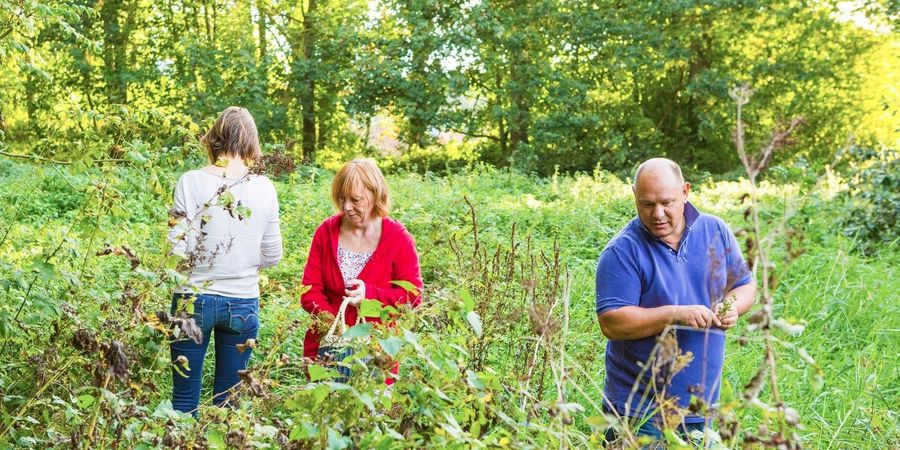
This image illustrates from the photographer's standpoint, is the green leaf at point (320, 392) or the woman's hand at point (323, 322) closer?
the green leaf at point (320, 392)

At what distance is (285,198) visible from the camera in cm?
1289

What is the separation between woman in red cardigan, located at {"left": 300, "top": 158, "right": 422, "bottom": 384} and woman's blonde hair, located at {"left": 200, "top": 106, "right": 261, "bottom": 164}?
46cm

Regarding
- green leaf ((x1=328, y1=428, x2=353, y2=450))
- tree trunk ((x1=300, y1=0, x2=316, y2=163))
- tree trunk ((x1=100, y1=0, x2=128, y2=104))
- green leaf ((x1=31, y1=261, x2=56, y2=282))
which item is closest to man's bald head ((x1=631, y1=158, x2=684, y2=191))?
green leaf ((x1=328, y1=428, x2=353, y2=450))

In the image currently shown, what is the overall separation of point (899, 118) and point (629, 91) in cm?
814

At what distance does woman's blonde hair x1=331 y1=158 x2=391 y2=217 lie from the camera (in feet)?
14.0

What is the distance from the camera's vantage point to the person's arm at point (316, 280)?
4.27m

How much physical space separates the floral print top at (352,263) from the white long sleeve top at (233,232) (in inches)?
14.4

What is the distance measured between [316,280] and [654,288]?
5.73ft

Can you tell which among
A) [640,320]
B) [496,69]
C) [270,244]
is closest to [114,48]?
[496,69]

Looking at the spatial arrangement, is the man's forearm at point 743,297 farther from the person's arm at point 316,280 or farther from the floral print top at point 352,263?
the person's arm at point 316,280

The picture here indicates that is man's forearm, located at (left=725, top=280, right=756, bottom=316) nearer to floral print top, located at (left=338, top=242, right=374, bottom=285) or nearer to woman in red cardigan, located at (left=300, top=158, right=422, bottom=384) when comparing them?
woman in red cardigan, located at (left=300, top=158, right=422, bottom=384)

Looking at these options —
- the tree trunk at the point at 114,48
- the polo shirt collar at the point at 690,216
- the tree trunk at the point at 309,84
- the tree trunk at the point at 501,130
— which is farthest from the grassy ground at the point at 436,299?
the tree trunk at the point at 114,48

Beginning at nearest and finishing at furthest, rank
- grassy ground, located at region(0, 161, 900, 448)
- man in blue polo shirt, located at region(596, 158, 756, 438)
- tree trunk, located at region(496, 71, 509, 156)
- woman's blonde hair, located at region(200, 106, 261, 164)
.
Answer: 1. grassy ground, located at region(0, 161, 900, 448)
2. man in blue polo shirt, located at region(596, 158, 756, 438)
3. woman's blonde hair, located at region(200, 106, 261, 164)
4. tree trunk, located at region(496, 71, 509, 156)

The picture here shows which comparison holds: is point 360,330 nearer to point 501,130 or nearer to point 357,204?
point 357,204
